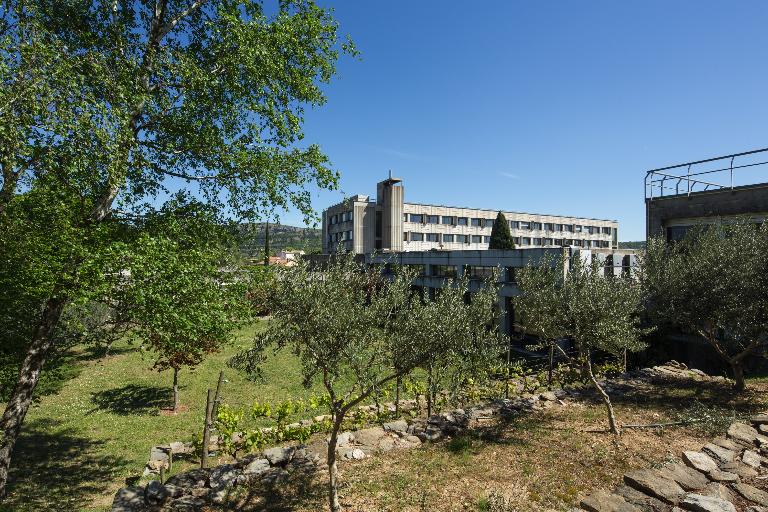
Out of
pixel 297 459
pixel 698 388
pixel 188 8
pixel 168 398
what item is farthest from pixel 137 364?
pixel 698 388

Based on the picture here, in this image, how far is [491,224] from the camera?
80.2m

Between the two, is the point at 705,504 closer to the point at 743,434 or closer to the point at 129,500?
the point at 743,434

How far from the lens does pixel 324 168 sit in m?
16.0

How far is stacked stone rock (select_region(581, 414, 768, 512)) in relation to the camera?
844 cm

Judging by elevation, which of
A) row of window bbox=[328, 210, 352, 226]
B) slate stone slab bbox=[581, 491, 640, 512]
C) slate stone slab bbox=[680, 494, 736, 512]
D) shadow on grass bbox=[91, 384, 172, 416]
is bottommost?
shadow on grass bbox=[91, 384, 172, 416]

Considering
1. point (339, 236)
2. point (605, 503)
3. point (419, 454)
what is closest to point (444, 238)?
point (339, 236)

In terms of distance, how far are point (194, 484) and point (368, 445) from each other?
5233mm

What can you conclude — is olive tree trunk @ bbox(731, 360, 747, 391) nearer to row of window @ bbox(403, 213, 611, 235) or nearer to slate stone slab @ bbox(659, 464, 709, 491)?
slate stone slab @ bbox(659, 464, 709, 491)

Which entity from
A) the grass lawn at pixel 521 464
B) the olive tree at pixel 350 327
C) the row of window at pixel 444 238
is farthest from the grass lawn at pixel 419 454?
the row of window at pixel 444 238

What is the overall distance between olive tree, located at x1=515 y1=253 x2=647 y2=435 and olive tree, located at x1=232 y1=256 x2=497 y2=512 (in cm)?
520

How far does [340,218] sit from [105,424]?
55149 mm

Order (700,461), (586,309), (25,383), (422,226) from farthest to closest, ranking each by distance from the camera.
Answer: (422,226), (586,309), (25,383), (700,461)

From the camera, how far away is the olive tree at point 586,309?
12.7 metres

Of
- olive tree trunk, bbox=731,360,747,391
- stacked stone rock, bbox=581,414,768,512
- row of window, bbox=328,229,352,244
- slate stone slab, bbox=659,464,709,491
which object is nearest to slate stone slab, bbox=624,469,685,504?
stacked stone rock, bbox=581,414,768,512
